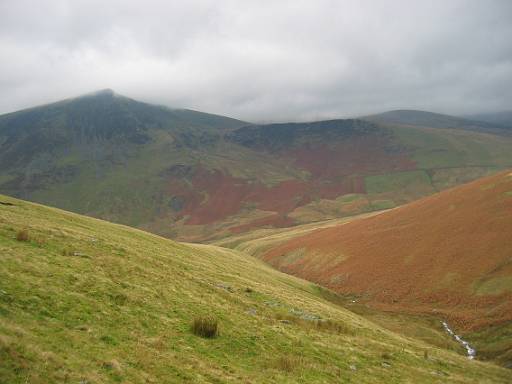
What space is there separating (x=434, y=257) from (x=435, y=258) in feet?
1.27

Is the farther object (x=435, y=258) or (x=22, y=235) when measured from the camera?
(x=435, y=258)

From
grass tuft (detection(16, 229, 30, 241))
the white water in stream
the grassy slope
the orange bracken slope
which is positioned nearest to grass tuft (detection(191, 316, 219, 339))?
the grassy slope

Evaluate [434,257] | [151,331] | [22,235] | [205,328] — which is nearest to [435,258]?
[434,257]

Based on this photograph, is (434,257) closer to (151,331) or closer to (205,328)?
(205,328)

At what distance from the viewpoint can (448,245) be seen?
62.5m

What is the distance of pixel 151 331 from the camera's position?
699 inches

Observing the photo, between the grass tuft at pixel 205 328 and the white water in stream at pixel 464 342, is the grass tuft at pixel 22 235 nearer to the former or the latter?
the grass tuft at pixel 205 328

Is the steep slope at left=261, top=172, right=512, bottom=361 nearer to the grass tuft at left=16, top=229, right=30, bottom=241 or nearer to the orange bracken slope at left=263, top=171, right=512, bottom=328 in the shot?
the orange bracken slope at left=263, top=171, right=512, bottom=328

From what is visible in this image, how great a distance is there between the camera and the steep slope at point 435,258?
161 ft

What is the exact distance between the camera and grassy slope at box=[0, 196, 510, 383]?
1359cm

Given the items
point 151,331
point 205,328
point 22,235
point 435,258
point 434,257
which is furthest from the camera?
point 434,257

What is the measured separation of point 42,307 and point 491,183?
3195 inches

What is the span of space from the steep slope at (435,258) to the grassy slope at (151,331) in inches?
719

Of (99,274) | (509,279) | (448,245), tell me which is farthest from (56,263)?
(448,245)
